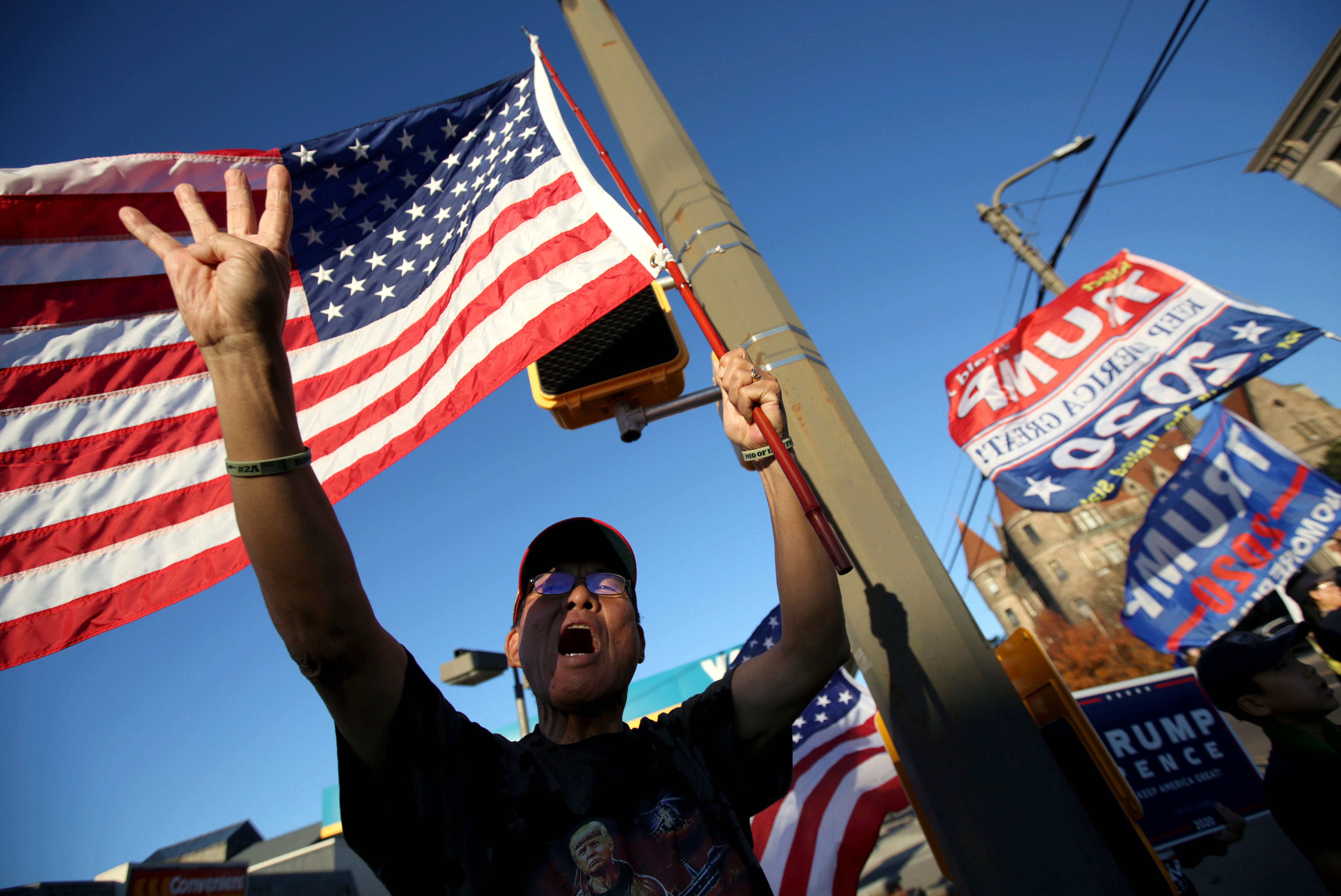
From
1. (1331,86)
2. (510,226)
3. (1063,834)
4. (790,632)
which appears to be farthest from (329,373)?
(1331,86)

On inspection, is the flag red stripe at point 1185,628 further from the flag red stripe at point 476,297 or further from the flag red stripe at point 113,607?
the flag red stripe at point 113,607

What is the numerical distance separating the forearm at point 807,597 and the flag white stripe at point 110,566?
294 cm

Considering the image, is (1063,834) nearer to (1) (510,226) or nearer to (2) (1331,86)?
(1) (510,226)

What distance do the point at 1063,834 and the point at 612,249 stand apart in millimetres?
2761

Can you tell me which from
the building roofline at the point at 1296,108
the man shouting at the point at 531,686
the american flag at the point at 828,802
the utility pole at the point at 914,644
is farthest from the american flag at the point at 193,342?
the building roofline at the point at 1296,108

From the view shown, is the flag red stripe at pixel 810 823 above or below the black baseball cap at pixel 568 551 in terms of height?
below

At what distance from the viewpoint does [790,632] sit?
173cm

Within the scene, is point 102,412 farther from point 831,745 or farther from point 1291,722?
point 1291,722

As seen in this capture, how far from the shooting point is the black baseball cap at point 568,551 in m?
2.09

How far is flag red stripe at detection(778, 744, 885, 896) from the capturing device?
507 cm

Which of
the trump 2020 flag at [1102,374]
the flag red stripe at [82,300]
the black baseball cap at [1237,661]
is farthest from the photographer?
the trump 2020 flag at [1102,374]

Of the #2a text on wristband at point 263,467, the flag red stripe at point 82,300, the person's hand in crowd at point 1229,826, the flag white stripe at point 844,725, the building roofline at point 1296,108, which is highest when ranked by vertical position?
the building roofline at point 1296,108

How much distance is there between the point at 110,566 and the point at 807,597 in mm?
3398

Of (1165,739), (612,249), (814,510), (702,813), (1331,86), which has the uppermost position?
(1331,86)
